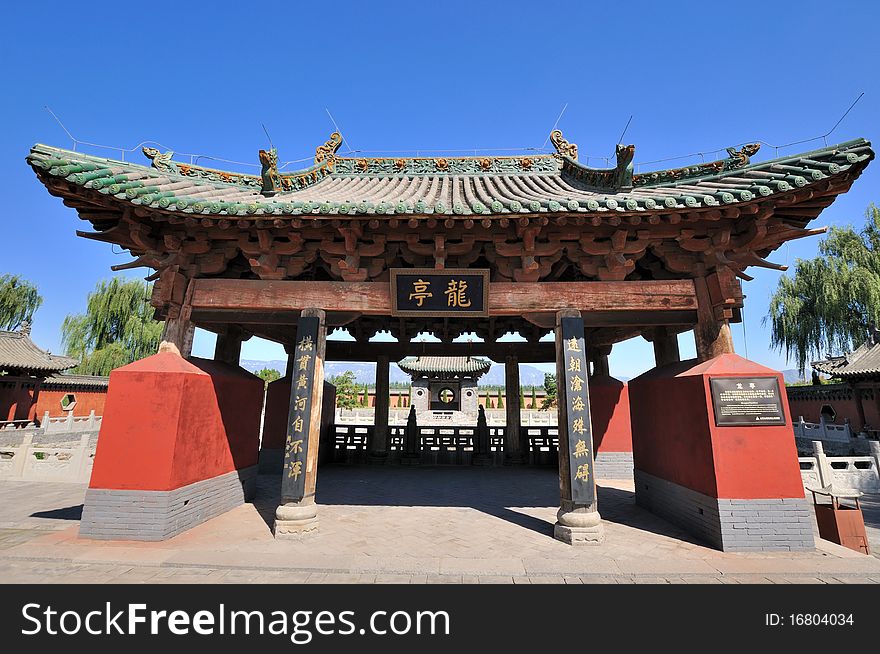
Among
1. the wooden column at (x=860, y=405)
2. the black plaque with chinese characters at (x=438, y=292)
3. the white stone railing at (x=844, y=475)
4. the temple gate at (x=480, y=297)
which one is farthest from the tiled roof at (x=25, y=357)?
the wooden column at (x=860, y=405)

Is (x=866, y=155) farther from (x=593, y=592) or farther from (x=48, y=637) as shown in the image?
(x=48, y=637)

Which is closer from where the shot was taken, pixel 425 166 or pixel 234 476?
pixel 234 476

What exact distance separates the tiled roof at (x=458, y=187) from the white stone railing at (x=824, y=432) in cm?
1715

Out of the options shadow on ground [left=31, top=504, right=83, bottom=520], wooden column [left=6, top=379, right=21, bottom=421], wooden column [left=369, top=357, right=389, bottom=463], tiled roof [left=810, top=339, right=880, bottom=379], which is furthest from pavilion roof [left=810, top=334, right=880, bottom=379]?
wooden column [left=6, top=379, right=21, bottom=421]

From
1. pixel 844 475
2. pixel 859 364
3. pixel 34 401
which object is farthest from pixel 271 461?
pixel 859 364

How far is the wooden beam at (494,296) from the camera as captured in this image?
6.35 m

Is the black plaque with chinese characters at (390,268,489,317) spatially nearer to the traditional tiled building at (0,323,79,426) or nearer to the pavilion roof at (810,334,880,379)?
the pavilion roof at (810,334,880,379)

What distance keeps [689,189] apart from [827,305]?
2431 cm

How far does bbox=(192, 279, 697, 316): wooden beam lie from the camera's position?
6348mm

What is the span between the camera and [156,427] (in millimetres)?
5637

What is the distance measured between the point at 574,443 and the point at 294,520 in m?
4.27

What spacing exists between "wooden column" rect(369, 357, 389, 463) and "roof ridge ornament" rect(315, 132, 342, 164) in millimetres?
6495

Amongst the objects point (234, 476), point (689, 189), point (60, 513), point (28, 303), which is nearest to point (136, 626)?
point (234, 476)

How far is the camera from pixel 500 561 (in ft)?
15.9
